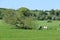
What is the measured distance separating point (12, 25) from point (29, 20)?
537cm

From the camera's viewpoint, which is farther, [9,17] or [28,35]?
[9,17]

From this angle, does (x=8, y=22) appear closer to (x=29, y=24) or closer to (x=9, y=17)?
(x=9, y=17)

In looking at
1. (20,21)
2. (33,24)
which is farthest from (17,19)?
(33,24)

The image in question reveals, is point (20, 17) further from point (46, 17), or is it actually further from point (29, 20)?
point (46, 17)

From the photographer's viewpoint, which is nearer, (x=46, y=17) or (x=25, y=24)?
(x=25, y=24)

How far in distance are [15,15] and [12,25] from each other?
314cm

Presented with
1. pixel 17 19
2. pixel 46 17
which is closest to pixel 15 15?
pixel 17 19

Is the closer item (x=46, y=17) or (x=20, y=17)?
(x=20, y=17)

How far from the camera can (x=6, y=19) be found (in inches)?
2399

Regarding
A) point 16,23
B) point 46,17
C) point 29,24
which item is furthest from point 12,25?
point 46,17

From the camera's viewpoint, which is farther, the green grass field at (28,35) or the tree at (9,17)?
the tree at (9,17)

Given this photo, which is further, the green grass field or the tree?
the tree

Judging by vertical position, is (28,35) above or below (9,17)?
below

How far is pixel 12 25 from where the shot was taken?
61.5 metres
